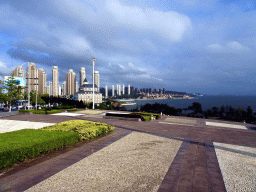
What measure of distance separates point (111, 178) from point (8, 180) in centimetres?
320

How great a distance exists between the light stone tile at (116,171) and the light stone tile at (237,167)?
2.03 m

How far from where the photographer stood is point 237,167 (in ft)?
21.5

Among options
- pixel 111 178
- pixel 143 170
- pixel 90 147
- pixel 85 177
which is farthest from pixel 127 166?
pixel 90 147

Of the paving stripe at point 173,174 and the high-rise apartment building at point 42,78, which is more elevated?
the high-rise apartment building at point 42,78

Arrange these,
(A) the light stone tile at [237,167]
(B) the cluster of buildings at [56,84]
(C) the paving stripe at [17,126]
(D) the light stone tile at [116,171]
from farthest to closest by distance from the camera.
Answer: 1. (B) the cluster of buildings at [56,84]
2. (C) the paving stripe at [17,126]
3. (A) the light stone tile at [237,167]
4. (D) the light stone tile at [116,171]

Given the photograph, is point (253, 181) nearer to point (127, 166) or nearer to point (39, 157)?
point (127, 166)

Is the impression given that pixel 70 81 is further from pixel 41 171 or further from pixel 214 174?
pixel 214 174

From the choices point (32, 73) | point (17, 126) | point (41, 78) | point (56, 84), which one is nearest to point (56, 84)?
point (56, 84)

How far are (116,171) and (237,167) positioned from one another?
488 centimetres

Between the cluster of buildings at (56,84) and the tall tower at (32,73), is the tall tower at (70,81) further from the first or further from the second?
the tall tower at (32,73)

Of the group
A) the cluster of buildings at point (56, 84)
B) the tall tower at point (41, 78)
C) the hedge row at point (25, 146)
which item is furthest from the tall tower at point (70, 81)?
the hedge row at point (25, 146)

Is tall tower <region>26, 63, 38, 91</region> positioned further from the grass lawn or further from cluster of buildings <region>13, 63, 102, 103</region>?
the grass lawn

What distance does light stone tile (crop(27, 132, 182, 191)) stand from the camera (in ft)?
15.7

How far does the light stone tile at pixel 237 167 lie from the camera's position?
5133mm
